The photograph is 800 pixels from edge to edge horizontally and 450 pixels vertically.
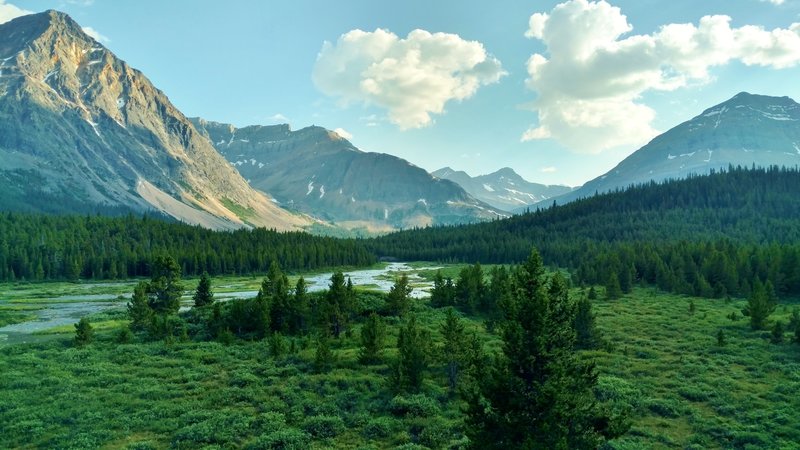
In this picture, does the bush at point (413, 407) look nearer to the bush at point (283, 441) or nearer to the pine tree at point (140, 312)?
the bush at point (283, 441)

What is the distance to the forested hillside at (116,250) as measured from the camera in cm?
14375

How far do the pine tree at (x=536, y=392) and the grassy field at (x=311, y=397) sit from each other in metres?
10.4

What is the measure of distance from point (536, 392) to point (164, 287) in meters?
63.2

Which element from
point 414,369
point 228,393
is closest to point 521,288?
point 414,369

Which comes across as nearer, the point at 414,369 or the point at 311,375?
the point at 414,369

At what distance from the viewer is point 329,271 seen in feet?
611

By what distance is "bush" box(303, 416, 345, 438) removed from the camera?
32.0 metres

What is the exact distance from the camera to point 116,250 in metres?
169

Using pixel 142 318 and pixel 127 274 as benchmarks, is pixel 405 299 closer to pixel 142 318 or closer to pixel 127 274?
pixel 142 318

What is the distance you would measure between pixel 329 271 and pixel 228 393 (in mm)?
148120

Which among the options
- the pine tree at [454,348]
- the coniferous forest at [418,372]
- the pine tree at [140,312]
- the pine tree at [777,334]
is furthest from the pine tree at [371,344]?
the pine tree at [777,334]

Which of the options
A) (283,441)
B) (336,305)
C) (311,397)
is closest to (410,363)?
(311,397)

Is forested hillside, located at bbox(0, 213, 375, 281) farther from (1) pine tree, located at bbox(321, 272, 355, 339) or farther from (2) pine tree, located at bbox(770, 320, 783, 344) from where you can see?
(2) pine tree, located at bbox(770, 320, 783, 344)

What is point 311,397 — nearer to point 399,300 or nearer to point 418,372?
point 418,372
